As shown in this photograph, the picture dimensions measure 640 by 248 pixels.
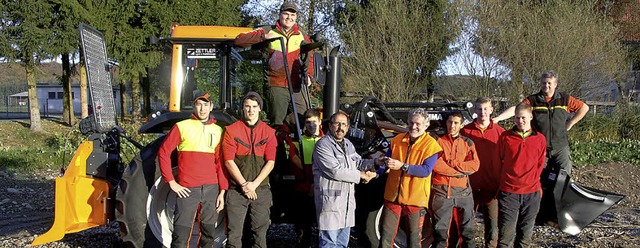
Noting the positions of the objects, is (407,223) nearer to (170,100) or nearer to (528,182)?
(528,182)

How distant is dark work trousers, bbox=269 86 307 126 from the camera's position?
18.8ft

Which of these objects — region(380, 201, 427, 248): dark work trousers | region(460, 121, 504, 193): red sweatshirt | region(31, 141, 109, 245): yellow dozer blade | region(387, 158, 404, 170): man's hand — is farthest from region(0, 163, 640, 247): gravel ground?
region(387, 158, 404, 170): man's hand

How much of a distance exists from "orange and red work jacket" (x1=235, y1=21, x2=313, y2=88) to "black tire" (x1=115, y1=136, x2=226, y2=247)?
1215 mm

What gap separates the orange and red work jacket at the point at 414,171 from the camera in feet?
16.1

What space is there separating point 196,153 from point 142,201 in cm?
81

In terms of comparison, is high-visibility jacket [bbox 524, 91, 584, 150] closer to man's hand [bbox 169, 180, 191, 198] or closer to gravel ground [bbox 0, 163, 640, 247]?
gravel ground [bbox 0, 163, 640, 247]

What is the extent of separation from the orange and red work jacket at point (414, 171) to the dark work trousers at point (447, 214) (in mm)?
157

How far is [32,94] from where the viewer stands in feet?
73.7

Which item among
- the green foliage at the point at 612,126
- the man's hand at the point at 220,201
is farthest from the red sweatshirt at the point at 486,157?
the green foliage at the point at 612,126

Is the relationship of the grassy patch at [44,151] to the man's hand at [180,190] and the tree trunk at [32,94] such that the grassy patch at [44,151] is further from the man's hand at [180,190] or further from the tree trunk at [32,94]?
the man's hand at [180,190]

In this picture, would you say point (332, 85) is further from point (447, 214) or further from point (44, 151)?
point (44, 151)

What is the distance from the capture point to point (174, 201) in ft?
18.6

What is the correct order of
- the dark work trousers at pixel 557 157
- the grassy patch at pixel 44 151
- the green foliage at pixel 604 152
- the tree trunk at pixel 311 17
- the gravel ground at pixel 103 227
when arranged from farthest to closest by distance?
the tree trunk at pixel 311 17
the green foliage at pixel 604 152
the grassy patch at pixel 44 151
the gravel ground at pixel 103 227
the dark work trousers at pixel 557 157

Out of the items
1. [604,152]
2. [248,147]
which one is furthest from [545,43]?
[248,147]
